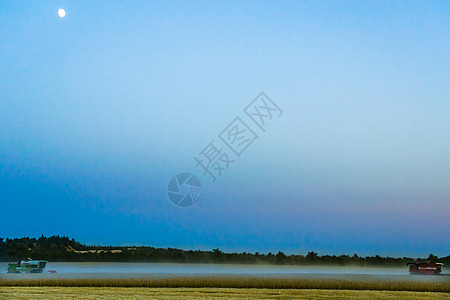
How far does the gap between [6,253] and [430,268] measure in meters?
46.1

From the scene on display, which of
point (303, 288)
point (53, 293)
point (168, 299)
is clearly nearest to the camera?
point (168, 299)

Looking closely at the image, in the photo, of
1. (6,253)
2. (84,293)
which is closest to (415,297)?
(84,293)

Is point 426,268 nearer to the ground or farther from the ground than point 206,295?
farther from the ground

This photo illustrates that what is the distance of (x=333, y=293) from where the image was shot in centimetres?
2438

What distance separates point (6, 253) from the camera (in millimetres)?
62031

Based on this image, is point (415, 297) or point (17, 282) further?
point (17, 282)

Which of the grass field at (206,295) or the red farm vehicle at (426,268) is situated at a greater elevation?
the red farm vehicle at (426,268)

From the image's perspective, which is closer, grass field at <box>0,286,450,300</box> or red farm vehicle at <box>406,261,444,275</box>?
grass field at <box>0,286,450,300</box>

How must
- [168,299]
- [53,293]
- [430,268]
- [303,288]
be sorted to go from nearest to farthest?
[168,299]
[53,293]
[303,288]
[430,268]

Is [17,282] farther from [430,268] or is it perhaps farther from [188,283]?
[430,268]

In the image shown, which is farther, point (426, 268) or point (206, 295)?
point (426, 268)

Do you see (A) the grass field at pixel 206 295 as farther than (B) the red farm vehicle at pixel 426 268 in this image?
No

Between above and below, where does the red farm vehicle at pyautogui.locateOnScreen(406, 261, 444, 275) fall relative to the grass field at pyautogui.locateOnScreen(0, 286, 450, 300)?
above

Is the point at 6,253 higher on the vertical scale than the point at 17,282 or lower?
higher
